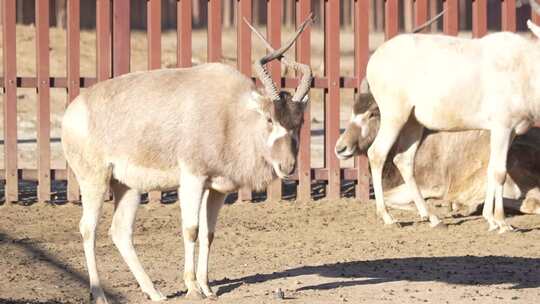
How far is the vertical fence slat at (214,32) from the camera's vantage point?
13.6 m

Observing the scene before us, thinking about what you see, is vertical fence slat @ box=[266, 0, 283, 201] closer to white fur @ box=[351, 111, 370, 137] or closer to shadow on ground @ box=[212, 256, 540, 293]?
white fur @ box=[351, 111, 370, 137]

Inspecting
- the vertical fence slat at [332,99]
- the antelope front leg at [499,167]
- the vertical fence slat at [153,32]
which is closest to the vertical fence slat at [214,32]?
the vertical fence slat at [153,32]

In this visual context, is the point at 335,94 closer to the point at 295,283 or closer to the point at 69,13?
the point at 69,13

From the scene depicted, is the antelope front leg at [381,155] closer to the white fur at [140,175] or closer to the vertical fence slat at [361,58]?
the vertical fence slat at [361,58]

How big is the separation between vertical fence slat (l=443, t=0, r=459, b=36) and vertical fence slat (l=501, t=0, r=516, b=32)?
62 centimetres

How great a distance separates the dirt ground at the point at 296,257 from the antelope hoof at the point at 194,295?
0.24 feet

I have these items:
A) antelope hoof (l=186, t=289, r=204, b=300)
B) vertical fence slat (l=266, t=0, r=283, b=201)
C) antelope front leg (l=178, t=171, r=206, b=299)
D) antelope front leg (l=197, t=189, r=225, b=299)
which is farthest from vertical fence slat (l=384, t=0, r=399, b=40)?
antelope hoof (l=186, t=289, r=204, b=300)

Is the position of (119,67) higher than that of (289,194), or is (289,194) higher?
(119,67)

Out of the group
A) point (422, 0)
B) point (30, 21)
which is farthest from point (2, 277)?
A: point (30, 21)

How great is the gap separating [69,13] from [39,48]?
488 millimetres

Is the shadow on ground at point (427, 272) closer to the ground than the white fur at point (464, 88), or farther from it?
closer to the ground

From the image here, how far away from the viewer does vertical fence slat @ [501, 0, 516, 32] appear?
14.8m

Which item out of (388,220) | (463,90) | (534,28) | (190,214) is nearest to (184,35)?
(388,220)

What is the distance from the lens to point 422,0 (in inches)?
566
